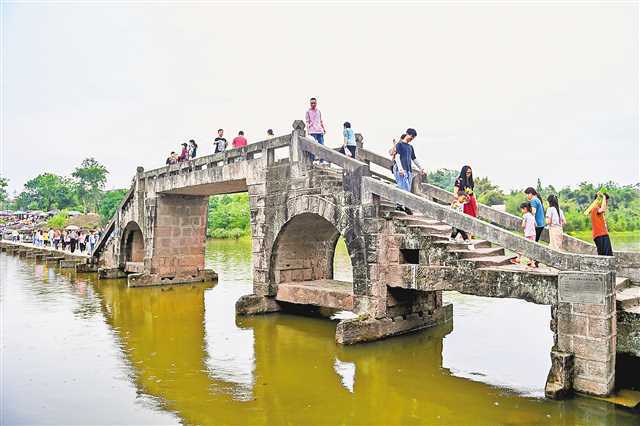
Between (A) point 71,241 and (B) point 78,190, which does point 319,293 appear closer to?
(A) point 71,241

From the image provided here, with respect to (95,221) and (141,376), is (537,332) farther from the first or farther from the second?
(95,221)

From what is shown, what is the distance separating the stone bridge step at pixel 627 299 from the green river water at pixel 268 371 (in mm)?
1506

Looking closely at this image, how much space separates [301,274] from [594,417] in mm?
8198

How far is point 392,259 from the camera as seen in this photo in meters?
9.84

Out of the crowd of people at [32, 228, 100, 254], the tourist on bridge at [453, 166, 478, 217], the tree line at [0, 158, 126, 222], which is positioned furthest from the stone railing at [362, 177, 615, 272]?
the tree line at [0, 158, 126, 222]

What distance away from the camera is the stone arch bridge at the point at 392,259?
267 inches

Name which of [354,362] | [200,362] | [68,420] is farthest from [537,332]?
[68,420]

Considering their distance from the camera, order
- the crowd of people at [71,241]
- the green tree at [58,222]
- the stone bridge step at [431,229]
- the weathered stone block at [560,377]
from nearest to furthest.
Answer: the weathered stone block at [560,377] → the stone bridge step at [431,229] → the crowd of people at [71,241] → the green tree at [58,222]

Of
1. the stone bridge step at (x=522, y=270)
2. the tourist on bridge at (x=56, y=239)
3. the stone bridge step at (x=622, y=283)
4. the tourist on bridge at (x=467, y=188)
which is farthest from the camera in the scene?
the tourist on bridge at (x=56, y=239)

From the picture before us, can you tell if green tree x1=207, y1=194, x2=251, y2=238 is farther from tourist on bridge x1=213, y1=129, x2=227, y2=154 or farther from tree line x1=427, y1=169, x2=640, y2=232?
tourist on bridge x1=213, y1=129, x2=227, y2=154

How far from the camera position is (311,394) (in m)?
7.29

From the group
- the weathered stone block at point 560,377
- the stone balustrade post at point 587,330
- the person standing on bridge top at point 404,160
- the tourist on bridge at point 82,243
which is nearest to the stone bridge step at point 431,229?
the person standing on bridge top at point 404,160

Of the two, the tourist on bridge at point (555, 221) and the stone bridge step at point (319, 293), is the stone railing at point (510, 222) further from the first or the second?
the stone bridge step at point (319, 293)

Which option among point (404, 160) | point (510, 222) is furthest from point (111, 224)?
point (510, 222)
